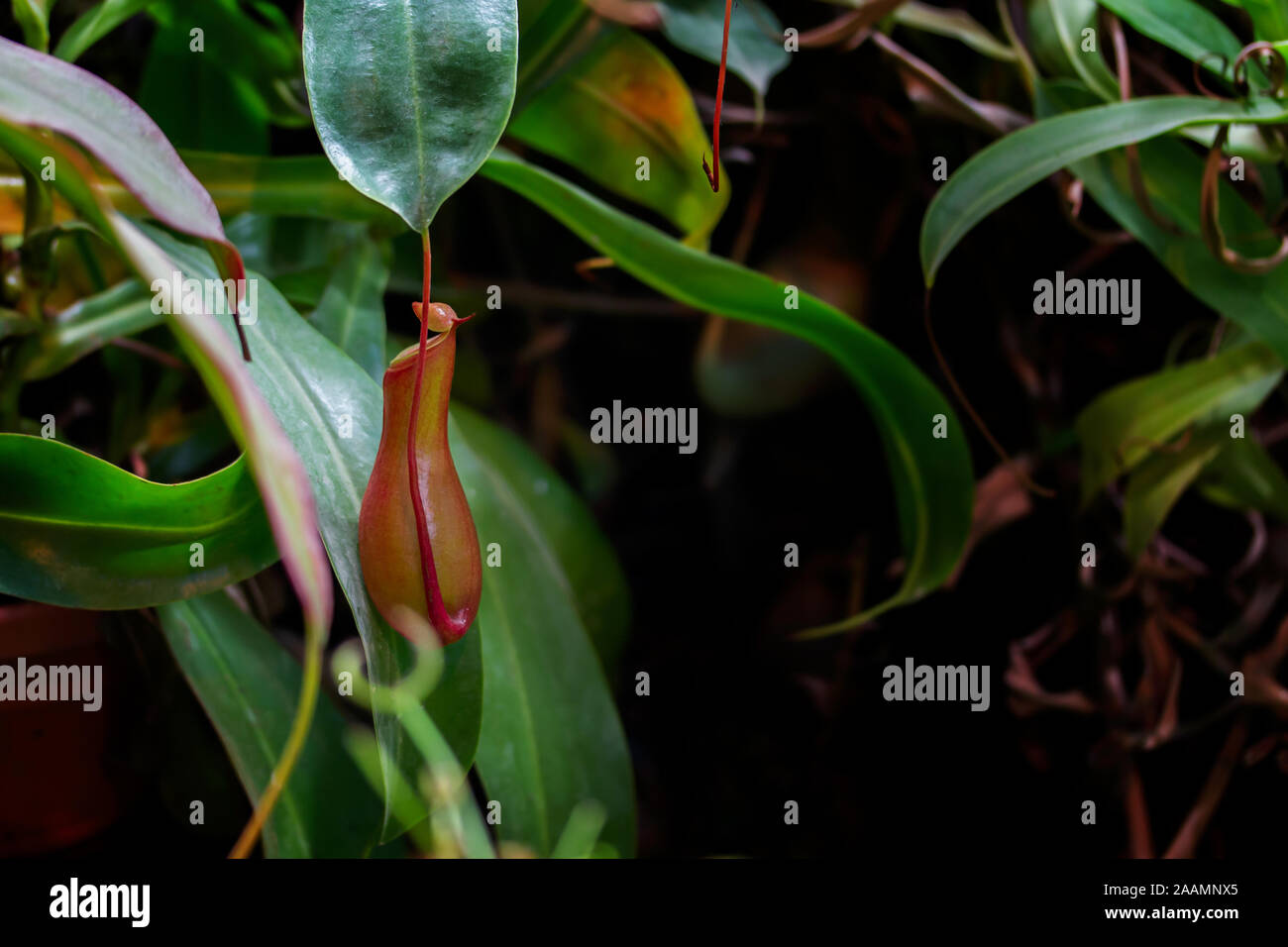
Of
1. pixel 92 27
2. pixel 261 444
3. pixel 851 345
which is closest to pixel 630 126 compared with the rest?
pixel 851 345

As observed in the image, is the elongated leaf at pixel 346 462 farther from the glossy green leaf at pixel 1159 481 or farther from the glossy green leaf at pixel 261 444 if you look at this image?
the glossy green leaf at pixel 1159 481

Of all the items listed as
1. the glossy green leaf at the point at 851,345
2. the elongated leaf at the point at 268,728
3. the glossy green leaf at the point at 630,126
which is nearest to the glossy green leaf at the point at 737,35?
the glossy green leaf at the point at 630,126

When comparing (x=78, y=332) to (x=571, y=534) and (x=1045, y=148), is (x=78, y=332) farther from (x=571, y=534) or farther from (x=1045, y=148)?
(x=1045, y=148)

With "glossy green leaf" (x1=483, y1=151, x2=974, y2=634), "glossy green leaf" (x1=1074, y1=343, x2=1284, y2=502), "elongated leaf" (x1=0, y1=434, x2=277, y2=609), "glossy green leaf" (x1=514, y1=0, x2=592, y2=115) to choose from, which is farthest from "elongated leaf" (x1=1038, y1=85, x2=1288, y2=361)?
"elongated leaf" (x1=0, y1=434, x2=277, y2=609)

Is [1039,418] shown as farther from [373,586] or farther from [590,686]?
[373,586]

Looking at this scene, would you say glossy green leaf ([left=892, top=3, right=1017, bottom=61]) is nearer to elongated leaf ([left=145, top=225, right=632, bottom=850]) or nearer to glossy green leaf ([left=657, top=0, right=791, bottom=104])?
glossy green leaf ([left=657, top=0, right=791, bottom=104])

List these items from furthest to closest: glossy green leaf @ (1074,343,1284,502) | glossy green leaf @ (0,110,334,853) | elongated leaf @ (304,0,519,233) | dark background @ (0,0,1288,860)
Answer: dark background @ (0,0,1288,860), glossy green leaf @ (1074,343,1284,502), elongated leaf @ (304,0,519,233), glossy green leaf @ (0,110,334,853)
